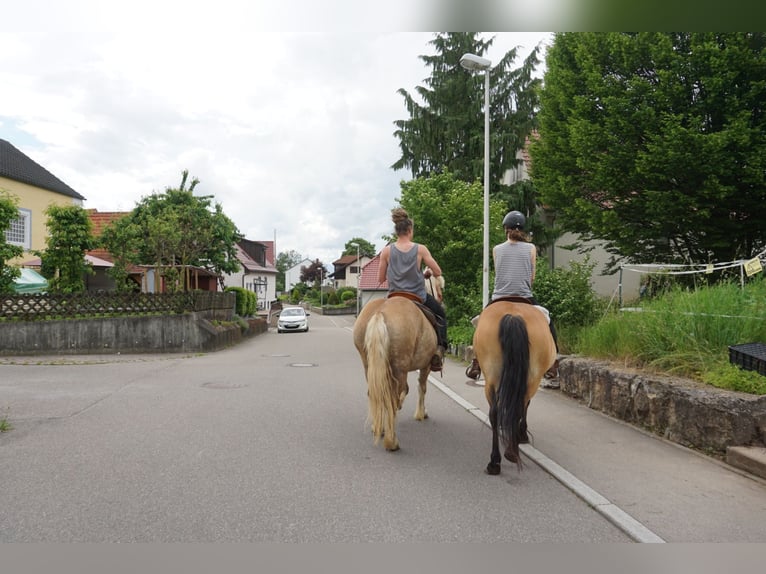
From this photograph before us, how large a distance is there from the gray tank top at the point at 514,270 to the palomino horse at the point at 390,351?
92 centimetres

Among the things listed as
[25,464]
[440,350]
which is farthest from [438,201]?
[25,464]

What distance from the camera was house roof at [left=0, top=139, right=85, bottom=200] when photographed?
27.2 m

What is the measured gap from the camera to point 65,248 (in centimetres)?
1891

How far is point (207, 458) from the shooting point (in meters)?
5.19

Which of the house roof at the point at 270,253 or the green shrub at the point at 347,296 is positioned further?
the house roof at the point at 270,253

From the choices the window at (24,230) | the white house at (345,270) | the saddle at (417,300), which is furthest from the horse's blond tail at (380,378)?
the white house at (345,270)

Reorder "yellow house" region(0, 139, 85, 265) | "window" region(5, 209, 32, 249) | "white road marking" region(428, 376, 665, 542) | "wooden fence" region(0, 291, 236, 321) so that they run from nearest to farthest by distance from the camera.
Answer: "white road marking" region(428, 376, 665, 542) → "wooden fence" region(0, 291, 236, 321) → "yellow house" region(0, 139, 85, 265) → "window" region(5, 209, 32, 249)

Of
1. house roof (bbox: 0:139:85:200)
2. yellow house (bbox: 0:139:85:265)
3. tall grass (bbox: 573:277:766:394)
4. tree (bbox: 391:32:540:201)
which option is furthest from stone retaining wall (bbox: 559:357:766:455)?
house roof (bbox: 0:139:85:200)

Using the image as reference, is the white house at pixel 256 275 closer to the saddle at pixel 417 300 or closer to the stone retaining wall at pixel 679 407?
the stone retaining wall at pixel 679 407

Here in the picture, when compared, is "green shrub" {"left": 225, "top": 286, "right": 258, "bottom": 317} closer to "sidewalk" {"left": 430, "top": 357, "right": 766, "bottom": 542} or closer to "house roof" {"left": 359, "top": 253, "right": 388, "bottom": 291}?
"house roof" {"left": 359, "top": 253, "right": 388, "bottom": 291}

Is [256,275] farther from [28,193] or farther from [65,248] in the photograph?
[65,248]

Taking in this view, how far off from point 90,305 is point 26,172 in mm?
16399

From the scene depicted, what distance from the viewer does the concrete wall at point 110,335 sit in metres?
16.1

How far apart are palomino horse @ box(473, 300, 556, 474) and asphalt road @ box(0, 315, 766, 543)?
1.37 feet
